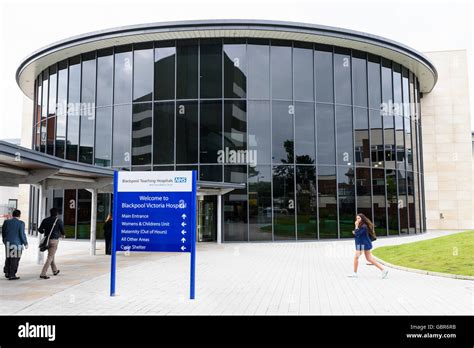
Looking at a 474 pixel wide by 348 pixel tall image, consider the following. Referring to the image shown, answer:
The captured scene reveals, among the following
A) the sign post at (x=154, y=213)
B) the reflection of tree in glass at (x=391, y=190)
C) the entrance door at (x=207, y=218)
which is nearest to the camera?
the sign post at (x=154, y=213)

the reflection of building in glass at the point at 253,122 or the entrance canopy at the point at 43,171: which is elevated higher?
the reflection of building in glass at the point at 253,122

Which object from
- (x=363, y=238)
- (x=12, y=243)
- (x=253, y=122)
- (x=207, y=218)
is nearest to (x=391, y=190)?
(x=253, y=122)

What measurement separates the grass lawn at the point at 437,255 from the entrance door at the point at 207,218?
28.3 ft

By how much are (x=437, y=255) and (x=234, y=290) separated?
7.03m

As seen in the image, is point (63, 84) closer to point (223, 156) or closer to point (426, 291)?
point (223, 156)

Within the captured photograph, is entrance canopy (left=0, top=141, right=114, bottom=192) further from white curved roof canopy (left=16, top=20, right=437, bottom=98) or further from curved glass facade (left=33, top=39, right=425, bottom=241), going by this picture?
white curved roof canopy (left=16, top=20, right=437, bottom=98)

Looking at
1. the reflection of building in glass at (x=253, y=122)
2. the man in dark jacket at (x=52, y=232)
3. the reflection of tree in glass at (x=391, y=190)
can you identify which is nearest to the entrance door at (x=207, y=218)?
the reflection of building in glass at (x=253, y=122)

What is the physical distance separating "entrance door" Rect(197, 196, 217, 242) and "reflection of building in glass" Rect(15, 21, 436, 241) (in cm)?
100

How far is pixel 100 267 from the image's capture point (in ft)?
39.0

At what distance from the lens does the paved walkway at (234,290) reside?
687 cm

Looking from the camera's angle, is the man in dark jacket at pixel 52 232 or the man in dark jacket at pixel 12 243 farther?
the man in dark jacket at pixel 52 232

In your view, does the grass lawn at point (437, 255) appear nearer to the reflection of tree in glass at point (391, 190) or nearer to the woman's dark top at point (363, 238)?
the woman's dark top at point (363, 238)
